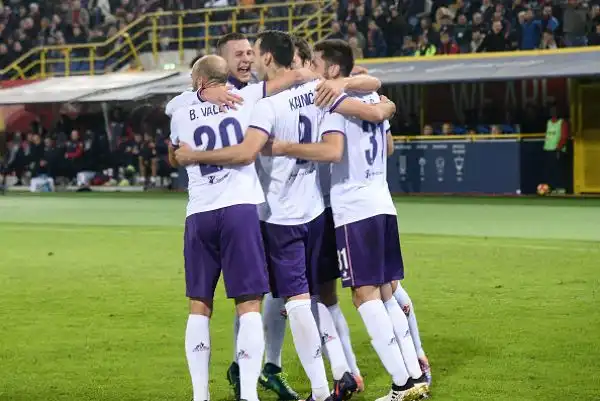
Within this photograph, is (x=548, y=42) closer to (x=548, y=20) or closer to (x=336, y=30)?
(x=548, y=20)

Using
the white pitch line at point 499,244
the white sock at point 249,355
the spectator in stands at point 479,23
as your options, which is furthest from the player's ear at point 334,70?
the spectator in stands at point 479,23

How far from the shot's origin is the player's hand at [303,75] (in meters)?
7.26

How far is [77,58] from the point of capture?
39.4 m

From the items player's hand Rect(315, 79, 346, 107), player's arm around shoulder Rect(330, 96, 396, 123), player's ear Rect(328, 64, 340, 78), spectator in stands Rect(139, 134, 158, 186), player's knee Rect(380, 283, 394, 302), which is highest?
player's ear Rect(328, 64, 340, 78)

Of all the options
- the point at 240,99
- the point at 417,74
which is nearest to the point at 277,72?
the point at 240,99

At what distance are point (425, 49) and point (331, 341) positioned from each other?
23562 mm

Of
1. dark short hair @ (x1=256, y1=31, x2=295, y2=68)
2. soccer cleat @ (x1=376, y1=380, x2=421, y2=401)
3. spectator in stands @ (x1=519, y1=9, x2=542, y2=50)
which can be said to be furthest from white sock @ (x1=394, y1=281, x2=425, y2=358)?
spectator in stands @ (x1=519, y1=9, x2=542, y2=50)

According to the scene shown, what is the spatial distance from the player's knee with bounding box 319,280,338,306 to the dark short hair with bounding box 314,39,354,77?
1.33 m

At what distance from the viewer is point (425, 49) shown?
3059 centimetres

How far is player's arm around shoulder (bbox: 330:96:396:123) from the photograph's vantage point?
7352 millimetres

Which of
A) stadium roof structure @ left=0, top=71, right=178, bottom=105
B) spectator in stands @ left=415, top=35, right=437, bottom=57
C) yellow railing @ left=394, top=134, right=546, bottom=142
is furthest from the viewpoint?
stadium roof structure @ left=0, top=71, right=178, bottom=105

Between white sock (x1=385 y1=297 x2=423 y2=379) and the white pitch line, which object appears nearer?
white sock (x1=385 y1=297 x2=423 y2=379)

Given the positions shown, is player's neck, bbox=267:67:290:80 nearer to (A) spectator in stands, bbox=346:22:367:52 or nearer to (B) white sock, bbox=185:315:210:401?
(B) white sock, bbox=185:315:210:401

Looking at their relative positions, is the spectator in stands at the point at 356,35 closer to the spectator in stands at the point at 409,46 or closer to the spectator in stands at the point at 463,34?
the spectator in stands at the point at 409,46
